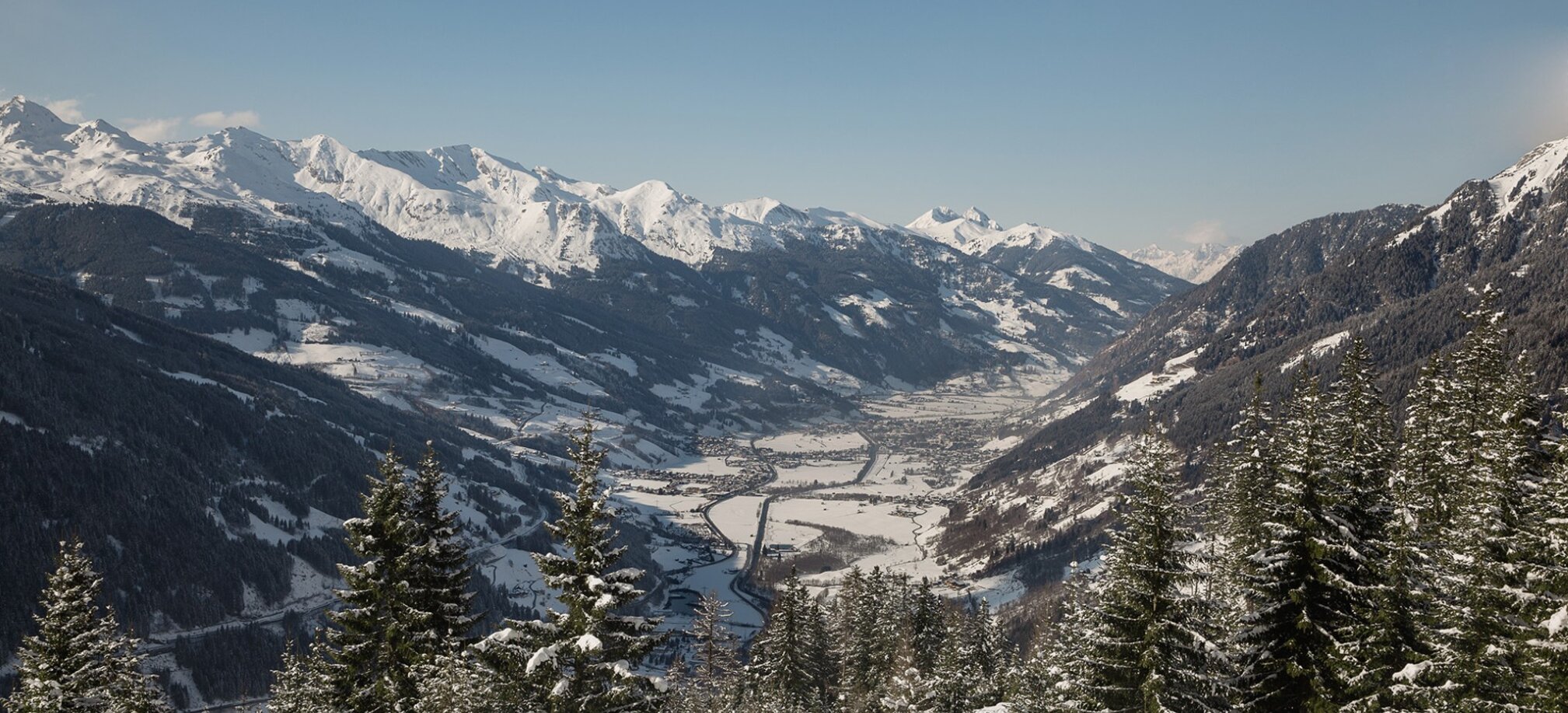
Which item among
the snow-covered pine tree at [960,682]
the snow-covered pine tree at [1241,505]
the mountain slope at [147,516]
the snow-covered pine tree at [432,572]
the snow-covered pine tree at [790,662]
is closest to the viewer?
the snow-covered pine tree at [1241,505]

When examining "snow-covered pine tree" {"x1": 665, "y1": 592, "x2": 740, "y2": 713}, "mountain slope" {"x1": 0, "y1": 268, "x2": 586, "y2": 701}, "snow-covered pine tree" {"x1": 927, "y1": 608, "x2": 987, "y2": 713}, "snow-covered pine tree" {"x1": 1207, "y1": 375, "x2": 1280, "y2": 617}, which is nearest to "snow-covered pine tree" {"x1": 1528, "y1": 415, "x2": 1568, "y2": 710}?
"snow-covered pine tree" {"x1": 1207, "y1": 375, "x2": 1280, "y2": 617}

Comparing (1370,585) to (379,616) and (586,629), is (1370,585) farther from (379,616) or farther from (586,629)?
(379,616)

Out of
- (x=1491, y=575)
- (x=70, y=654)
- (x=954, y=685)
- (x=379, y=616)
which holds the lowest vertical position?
(x=954, y=685)

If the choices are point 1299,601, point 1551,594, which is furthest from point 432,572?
point 1551,594

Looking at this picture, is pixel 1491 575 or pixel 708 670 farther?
pixel 708 670

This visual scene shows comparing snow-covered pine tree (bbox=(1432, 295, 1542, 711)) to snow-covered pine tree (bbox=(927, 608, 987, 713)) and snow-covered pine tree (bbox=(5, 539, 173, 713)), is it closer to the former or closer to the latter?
snow-covered pine tree (bbox=(927, 608, 987, 713))

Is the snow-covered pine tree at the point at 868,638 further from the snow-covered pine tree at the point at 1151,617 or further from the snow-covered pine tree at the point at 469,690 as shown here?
the snow-covered pine tree at the point at 469,690

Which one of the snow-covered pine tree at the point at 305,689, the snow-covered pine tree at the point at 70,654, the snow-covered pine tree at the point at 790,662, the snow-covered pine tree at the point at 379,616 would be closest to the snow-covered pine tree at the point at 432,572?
the snow-covered pine tree at the point at 379,616
